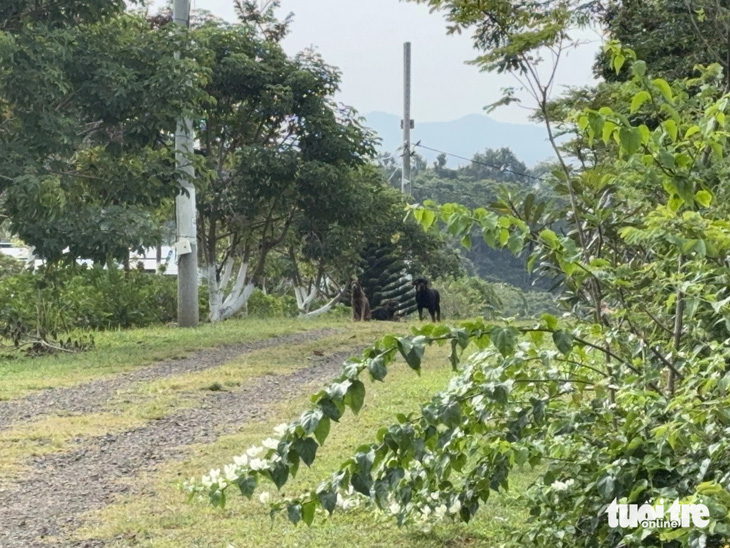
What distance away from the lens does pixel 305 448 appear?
8.11ft

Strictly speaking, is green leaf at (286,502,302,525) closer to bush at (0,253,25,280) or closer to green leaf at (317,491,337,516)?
green leaf at (317,491,337,516)

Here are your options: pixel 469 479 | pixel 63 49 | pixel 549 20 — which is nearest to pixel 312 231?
pixel 63 49

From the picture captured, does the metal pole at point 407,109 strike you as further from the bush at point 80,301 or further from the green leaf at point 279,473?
the green leaf at point 279,473

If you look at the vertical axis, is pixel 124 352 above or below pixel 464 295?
below

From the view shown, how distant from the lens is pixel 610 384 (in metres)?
3.09

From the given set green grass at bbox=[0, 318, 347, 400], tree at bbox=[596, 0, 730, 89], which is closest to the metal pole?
green grass at bbox=[0, 318, 347, 400]

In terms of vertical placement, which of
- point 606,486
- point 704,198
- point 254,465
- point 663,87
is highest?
point 663,87

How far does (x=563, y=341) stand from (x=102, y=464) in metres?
4.02

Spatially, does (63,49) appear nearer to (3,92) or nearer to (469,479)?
(3,92)

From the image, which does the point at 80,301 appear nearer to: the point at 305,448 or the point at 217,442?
the point at 217,442

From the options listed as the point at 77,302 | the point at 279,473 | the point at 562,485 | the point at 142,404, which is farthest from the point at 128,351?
the point at 279,473

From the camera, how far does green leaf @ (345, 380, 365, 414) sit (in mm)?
2414

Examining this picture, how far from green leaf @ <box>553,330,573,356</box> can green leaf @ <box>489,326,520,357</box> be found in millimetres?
132

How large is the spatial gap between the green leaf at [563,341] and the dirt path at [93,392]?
18.5 feet
